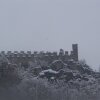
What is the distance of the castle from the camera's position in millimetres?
79775

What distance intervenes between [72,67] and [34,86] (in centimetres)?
1866

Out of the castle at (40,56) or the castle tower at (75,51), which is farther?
the castle tower at (75,51)

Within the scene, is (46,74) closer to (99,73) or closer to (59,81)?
(59,81)

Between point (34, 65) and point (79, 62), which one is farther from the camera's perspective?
point (79, 62)

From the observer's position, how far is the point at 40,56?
271ft

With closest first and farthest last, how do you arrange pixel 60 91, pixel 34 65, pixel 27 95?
pixel 27 95
pixel 60 91
pixel 34 65

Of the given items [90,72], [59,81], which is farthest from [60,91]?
[90,72]

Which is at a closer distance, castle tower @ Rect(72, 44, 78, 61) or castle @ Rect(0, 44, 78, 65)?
castle @ Rect(0, 44, 78, 65)

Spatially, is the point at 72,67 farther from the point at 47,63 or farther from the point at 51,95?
the point at 51,95

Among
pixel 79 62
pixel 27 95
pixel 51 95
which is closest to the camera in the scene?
pixel 27 95

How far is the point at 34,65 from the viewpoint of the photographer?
77500 millimetres

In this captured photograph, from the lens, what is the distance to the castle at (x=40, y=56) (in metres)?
79.8

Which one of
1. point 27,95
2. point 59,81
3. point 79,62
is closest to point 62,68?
point 59,81

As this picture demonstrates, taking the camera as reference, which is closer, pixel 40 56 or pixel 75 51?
pixel 40 56
